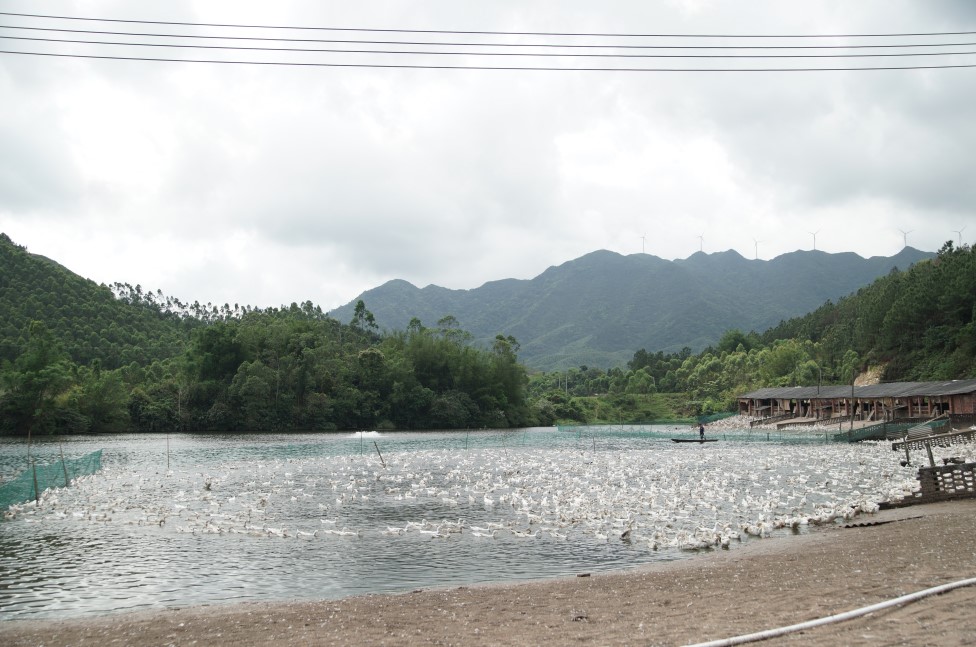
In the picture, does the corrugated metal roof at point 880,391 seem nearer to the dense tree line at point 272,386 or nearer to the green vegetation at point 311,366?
the green vegetation at point 311,366

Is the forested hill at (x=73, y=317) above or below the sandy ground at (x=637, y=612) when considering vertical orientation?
above

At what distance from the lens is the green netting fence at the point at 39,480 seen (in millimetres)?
23562

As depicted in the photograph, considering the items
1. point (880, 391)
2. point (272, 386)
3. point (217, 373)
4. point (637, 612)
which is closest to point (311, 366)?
point (272, 386)

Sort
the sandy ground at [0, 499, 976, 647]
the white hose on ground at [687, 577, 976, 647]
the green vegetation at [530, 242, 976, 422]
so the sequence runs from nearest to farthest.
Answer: the white hose on ground at [687, 577, 976, 647]
the sandy ground at [0, 499, 976, 647]
the green vegetation at [530, 242, 976, 422]

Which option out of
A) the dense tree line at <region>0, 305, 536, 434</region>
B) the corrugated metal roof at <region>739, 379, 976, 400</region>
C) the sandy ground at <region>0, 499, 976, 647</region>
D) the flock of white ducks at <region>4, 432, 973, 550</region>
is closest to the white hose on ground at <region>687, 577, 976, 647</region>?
the sandy ground at <region>0, 499, 976, 647</region>

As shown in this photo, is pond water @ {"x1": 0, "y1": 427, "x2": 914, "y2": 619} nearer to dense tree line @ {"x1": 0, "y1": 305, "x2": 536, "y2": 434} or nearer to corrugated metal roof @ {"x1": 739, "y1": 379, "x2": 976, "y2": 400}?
corrugated metal roof @ {"x1": 739, "y1": 379, "x2": 976, "y2": 400}

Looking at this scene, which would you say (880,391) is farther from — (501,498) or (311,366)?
(311,366)

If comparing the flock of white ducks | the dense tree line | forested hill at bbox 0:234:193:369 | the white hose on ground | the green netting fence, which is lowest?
the flock of white ducks

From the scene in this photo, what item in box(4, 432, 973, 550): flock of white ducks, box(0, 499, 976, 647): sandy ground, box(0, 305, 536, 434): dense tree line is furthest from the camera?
box(0, 305, 536, 434): dense tree line

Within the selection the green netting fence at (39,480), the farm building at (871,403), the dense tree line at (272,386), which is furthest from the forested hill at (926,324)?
the green netting fence at (39,480)

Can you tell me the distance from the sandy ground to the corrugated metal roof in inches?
1982

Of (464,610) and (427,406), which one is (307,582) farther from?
(427,406)

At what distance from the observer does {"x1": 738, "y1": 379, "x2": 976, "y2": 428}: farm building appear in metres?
56.0

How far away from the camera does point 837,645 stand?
22.8 ft
